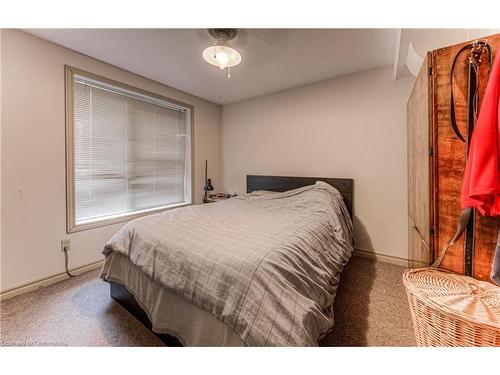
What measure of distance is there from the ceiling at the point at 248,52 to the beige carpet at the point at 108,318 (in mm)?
2294

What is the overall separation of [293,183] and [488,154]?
213 centimetres

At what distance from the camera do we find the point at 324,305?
1.10 meters

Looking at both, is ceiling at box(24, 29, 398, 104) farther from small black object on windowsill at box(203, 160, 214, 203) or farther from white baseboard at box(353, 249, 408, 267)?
white baseboard at box(353, 249, 408, 267)

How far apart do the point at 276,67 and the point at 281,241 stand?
2.10 metres

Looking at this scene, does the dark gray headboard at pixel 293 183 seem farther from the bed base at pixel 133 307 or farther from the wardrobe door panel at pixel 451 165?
the bed base at pixel 133 307

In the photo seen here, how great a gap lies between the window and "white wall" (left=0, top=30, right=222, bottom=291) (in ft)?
0.34

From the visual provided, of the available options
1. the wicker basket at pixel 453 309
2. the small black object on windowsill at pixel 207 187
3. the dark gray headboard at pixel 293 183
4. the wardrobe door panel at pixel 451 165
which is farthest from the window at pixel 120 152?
the wardrobe door panel at pixel 451 165

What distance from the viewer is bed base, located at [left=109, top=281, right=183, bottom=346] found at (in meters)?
1.23

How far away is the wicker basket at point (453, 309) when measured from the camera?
26.3 inches

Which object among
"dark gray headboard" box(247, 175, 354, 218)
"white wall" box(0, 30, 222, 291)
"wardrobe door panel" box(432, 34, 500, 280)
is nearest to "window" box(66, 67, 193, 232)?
"white wall" box(0, 30, 222, 291)

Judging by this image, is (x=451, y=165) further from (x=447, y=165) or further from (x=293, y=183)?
(x=293, y=183)

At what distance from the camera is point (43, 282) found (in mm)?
1914

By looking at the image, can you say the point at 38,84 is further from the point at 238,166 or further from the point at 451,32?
the point at 451,32
